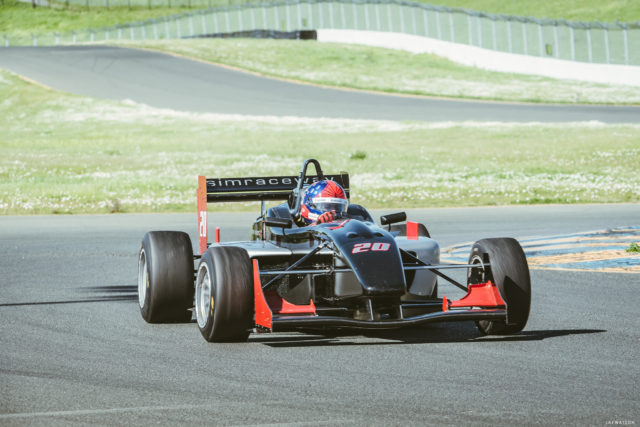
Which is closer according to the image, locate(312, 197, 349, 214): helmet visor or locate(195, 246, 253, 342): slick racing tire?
locate(195, 246, 253, 342): slick racing tire

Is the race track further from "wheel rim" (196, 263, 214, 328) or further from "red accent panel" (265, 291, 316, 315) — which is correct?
"red accent panel" (265, 291, 316, 315)

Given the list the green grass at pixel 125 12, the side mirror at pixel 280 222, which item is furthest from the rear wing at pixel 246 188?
the green grass at pixel 125 12

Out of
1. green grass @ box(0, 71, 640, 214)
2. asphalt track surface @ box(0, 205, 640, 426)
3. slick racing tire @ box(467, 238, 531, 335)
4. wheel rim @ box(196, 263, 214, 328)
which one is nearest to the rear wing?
asphalt track surface @ box(0, 205, 640, 426)

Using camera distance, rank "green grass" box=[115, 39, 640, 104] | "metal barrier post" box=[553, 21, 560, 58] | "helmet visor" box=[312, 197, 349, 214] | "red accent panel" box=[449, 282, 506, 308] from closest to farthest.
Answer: "red accent panel" box=[449, 282, 506, 308], "helmet visor" box=[312, 197, 349, 214], "green grass" box=[115, 39, 640, 104], "metal barrier post" box=[553, 21, 560, 58]

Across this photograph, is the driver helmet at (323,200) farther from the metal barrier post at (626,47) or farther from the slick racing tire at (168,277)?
the metal barrier post at (626,47)

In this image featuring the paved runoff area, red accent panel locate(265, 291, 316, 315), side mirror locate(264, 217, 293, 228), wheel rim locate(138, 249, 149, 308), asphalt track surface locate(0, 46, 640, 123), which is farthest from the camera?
asphalt track surface locate(0, 46, 640, 123)

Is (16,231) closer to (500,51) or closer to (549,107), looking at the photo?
(549,107)

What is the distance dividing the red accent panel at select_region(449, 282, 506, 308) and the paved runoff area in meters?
5.03

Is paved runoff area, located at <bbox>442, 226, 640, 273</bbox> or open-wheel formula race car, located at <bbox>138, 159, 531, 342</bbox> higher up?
open-wheel formula race car, located at <bbox>138, 159, 531, 342</bbox>

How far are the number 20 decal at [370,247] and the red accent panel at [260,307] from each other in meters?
0.79

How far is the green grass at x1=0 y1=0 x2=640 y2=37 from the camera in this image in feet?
332

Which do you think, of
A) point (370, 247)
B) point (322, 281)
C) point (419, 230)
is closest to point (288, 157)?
point (419, 230)

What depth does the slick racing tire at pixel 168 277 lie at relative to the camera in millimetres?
9906

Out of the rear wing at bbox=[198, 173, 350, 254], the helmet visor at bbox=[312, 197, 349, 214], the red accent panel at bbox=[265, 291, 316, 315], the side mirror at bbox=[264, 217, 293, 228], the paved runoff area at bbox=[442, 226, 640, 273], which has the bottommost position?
the paved runoff area at bbox=[442, 226, 640, 273]
